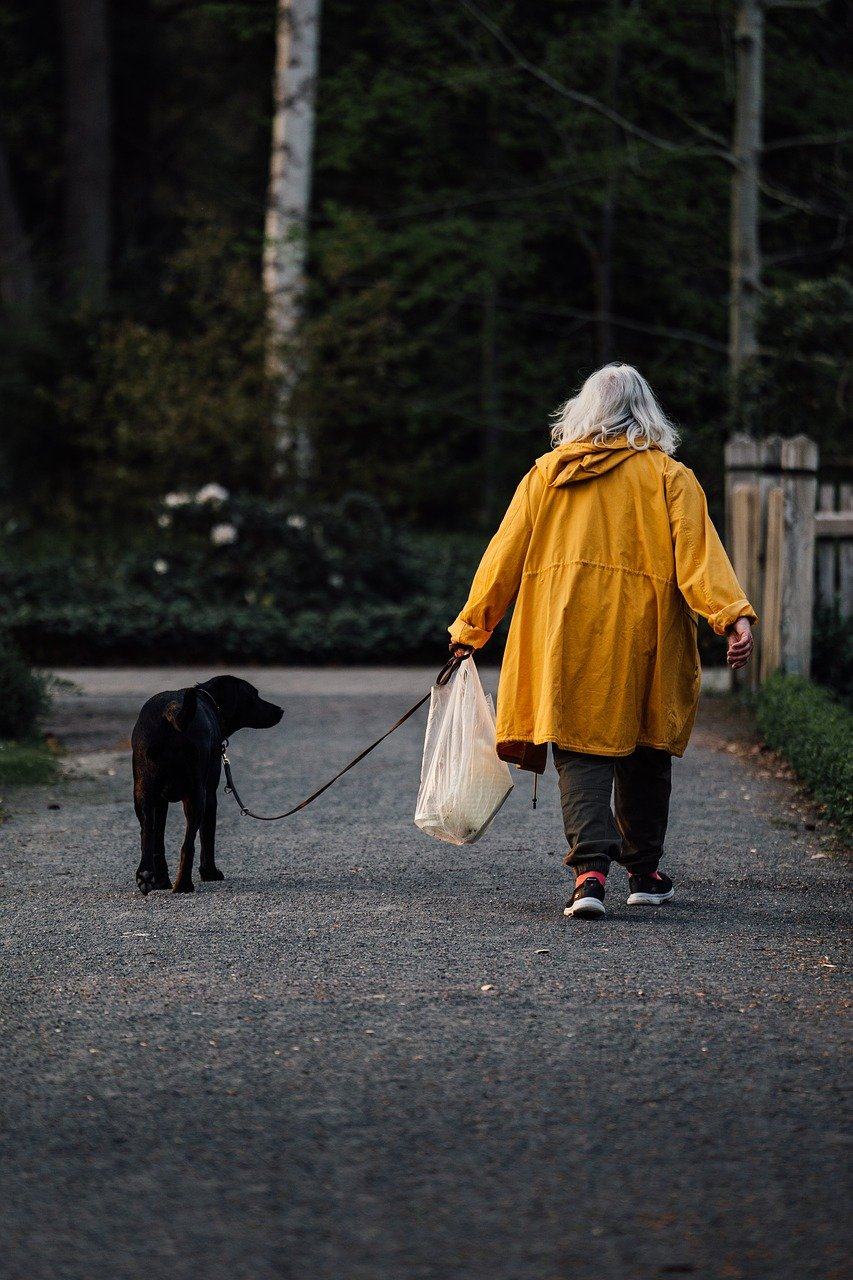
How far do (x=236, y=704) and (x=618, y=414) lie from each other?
169cm

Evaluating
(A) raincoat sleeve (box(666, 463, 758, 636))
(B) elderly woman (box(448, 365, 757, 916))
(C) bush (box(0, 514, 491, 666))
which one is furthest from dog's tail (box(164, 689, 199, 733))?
(C) bush (box(0, 514, 491, 666))

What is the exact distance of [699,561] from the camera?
531cm

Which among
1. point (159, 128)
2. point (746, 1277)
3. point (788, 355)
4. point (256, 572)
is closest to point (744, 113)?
point (788, 355)

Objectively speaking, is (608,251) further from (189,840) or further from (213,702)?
(189,840)

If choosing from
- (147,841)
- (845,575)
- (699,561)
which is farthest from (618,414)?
(845,575)

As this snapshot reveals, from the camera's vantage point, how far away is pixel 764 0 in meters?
14.8

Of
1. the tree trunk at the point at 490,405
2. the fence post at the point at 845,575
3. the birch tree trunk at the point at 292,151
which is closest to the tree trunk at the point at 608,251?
the tree trunk at the point at 490,405

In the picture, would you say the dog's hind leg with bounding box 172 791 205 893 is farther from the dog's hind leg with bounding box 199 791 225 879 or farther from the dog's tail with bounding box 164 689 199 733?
the dog's tail with bounding box 164 689 199 733

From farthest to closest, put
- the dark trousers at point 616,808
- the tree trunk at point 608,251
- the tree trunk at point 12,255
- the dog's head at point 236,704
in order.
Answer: the tree trunk at point 12,255, the tree trunk at point 608,251, the dog's head at point 236,704, the dark trousers at point 616,808

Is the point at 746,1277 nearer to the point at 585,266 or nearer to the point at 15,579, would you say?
the point at 15,579

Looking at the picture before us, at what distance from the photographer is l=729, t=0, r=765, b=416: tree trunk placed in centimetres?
1487

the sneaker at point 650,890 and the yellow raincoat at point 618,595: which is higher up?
the yellow raincoat at point 618,595

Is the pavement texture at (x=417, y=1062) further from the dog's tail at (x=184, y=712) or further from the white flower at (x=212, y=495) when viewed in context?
the white flower at (x=212, y=495)

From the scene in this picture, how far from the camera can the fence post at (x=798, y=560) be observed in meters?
9.50
